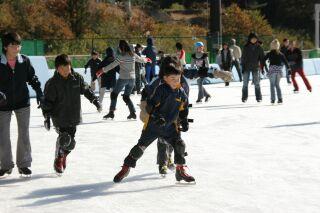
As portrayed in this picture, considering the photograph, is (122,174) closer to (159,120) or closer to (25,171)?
(159,120)

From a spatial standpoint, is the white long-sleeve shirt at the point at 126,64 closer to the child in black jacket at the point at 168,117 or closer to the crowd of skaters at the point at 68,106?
the crowd of skaters at the point at 68,106

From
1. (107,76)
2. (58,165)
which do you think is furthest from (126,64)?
(58,165)

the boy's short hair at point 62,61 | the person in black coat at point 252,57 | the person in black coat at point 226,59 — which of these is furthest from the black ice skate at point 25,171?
the person in black coat at point 226,59

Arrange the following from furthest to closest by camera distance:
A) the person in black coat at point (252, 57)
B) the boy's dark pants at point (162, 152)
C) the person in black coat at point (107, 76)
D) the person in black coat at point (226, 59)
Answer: the person in black coat at point (226, 59) < the person in black coat at point (252, 57) < the person in black coat at point (107, 76) < the boy's dark pants at point (162, 152)

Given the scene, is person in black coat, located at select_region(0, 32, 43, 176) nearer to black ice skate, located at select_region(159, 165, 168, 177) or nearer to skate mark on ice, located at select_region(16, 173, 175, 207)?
skate mark on ice, located at select_region(16, 173, 175, 207)

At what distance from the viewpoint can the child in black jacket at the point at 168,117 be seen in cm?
662

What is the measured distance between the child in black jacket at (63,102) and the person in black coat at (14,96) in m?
0.14

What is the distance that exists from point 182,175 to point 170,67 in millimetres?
1017

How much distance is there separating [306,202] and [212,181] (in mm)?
1277

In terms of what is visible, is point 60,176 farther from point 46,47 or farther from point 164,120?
point 46,47

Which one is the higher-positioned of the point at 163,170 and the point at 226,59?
the point at 226,59

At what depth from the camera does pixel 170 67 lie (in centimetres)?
661

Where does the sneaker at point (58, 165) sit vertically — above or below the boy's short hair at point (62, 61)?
below

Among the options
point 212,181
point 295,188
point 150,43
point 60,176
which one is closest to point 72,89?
point 60,176
